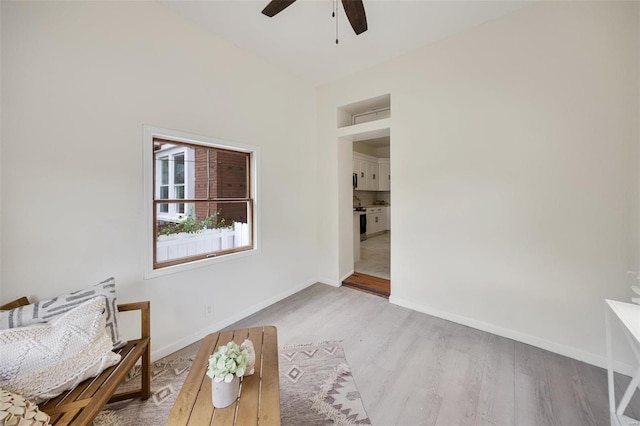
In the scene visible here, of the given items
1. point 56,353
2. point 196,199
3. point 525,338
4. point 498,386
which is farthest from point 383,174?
point 56,353

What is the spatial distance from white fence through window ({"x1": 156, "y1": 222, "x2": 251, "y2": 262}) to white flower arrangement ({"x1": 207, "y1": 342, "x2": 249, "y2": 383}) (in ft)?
4.77

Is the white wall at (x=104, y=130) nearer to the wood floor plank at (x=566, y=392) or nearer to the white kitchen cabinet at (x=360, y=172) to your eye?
the wood floor plank at (x=566, y=392)

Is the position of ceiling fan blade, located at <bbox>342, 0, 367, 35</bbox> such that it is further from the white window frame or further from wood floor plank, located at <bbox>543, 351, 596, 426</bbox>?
wood floor plank, located at <bbox>543, 351, 596, 426</bbox>

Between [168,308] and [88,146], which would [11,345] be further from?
[88,146]

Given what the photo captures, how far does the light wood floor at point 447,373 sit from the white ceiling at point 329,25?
3148mm

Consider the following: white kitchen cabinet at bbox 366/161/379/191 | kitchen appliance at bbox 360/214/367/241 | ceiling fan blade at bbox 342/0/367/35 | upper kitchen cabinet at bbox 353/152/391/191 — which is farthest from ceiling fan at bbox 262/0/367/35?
kitchen appliance at bbox 360/214/367/241

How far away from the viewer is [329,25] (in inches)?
93.7

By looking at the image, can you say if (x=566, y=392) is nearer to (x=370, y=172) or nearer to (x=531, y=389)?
(x=531, y=389)

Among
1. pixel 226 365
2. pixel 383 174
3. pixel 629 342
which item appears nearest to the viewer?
pixel 226 365

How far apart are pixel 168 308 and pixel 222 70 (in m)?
2.46

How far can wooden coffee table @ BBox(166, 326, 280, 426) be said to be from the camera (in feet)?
3.32

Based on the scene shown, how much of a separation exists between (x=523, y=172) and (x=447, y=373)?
1.95 metres

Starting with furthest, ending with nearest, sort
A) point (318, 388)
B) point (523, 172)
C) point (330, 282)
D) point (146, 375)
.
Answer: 1. point (330, 282)
2. point (523, 172)
3. point (318, 388)
4. point (146, 375)

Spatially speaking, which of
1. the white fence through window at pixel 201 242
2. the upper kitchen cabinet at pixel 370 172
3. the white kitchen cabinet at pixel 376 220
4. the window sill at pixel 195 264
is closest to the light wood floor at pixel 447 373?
the window sill at pixel 195 264
